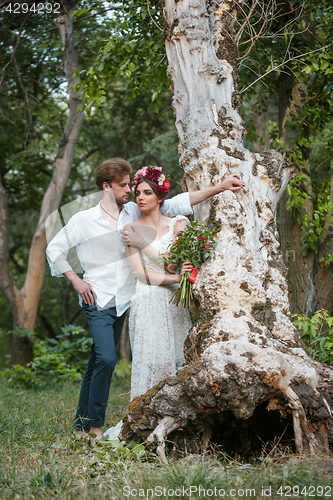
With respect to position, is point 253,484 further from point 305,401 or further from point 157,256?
point 157,256

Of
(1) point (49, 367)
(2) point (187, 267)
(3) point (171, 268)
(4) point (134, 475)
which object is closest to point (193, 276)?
(2) point (187, 267)

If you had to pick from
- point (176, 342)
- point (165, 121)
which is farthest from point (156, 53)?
point (165, 121)

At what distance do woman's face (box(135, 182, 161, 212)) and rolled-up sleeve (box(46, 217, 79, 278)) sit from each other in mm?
648

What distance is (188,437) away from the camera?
3.15 meters

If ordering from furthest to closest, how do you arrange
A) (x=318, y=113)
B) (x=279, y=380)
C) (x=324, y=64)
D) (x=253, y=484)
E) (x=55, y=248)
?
1. (x=318, y=113)
2. (x=324, y=64)
3. (x=55, y=248)
4. (x=279, y=380)
5. (x=253, y=484)

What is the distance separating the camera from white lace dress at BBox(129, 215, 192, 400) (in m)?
3.98

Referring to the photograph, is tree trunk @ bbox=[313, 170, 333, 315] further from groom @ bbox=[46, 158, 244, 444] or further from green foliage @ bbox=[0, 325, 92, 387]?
green foliage @ bbox=[0, 325, 92, 387]

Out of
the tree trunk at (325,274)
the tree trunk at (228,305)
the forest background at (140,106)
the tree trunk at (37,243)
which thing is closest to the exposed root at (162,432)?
the tree trunk at (228,305)

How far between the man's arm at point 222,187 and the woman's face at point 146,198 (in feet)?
1.37

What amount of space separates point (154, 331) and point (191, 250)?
867 millimetres

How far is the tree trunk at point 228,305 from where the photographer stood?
2922mm

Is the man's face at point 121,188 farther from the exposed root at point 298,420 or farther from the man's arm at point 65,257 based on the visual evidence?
the exposed root at point 298,420

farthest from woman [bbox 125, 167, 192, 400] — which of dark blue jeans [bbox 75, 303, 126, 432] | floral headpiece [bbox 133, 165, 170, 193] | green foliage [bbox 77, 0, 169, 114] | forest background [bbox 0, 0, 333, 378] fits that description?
green foliage [bbox 77, 0, 169, 114]

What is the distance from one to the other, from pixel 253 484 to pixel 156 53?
5.73 metres
